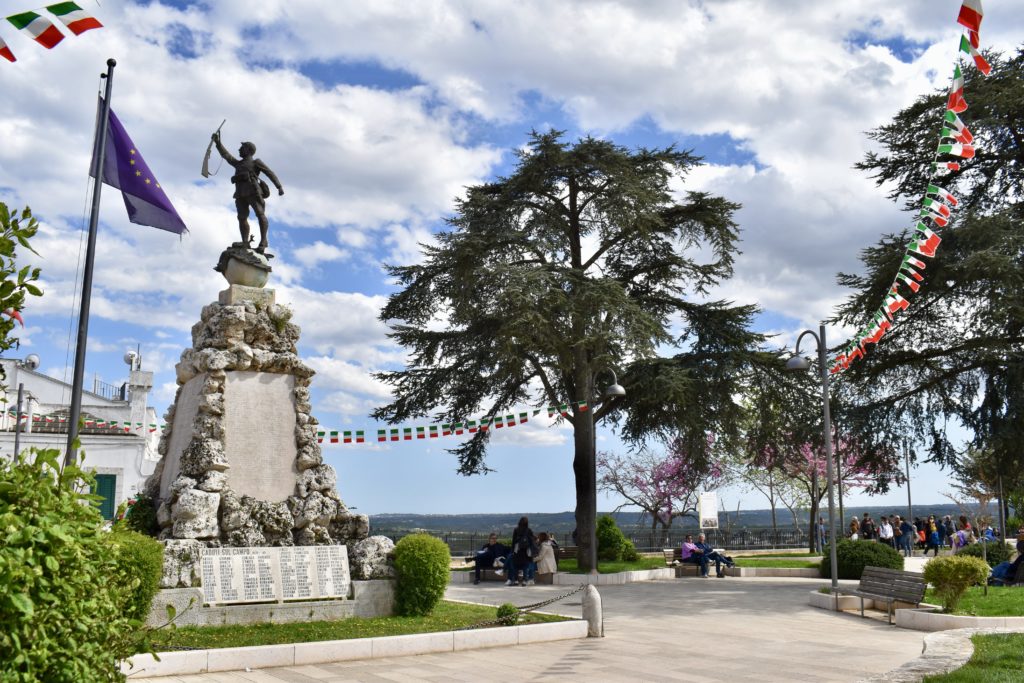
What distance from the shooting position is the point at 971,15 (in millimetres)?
10945

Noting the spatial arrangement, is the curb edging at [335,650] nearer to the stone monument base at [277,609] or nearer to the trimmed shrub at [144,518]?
the stone monument base at [277,609]

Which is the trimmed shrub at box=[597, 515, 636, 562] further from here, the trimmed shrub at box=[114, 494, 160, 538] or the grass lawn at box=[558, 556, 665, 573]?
the trimmed shrub at box=[114, 494, 160, 538]

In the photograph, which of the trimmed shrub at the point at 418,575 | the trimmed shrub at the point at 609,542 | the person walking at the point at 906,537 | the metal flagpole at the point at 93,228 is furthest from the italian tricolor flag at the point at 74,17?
the person walking at the point at 906,537

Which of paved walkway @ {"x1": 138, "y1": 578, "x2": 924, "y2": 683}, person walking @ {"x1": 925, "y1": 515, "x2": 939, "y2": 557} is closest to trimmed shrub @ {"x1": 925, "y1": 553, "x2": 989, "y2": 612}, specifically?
paved walkway @ {"x1": 138, "y1": 578, "x2": 924, "y2": 683}

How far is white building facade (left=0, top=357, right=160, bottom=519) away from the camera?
3174 centimetres

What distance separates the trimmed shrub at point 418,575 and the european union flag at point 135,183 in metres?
5.94

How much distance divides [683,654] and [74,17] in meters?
9.94

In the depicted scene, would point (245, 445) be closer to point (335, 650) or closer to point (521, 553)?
point (335, 650)

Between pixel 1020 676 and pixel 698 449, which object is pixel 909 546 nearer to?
pixel 698 449

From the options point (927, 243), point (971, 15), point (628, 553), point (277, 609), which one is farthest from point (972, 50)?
point (628, 553)

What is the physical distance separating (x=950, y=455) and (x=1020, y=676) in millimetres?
14902

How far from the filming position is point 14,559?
3029mm

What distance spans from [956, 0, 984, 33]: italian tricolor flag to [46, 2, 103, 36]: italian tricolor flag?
10177mm

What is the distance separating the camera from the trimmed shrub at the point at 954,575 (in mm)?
13344
